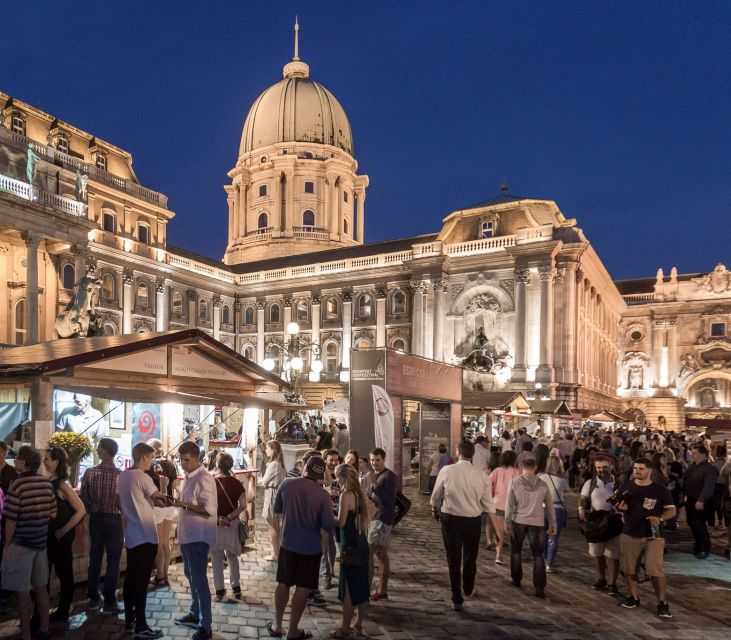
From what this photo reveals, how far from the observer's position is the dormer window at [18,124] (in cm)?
3706

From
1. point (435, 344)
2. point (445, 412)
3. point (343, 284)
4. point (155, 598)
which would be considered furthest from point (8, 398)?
point (343, 284)

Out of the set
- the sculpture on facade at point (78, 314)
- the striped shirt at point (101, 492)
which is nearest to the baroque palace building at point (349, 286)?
the sculpture on facade at point (78, 314)

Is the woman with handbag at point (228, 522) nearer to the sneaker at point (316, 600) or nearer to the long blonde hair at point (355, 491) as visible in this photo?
the sneaker at point (316, 600)

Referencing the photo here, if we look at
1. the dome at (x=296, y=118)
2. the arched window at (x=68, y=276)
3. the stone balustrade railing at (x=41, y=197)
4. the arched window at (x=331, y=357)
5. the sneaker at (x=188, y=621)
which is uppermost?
the dome at (x=296, y=118)

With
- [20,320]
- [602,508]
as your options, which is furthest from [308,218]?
[602,508]

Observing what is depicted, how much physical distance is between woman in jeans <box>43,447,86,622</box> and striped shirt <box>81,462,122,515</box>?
0.51 m

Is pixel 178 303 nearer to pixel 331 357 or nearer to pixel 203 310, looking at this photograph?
pixel 203 310

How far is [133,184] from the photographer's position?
144ft

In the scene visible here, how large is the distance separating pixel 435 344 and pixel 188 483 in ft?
124

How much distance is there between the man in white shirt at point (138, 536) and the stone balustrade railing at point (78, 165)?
3205cm

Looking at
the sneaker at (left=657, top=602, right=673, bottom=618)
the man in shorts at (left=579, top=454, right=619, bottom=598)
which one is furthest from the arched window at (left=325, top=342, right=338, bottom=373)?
the sneaker at (left=657, top=602, right=673, bottom=618)

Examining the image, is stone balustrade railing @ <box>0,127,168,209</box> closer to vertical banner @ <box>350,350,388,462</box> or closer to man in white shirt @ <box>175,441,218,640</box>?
vertical banner @ <box>350,350,388,462</box>

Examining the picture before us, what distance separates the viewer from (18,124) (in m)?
37.5

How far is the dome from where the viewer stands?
224 feet
